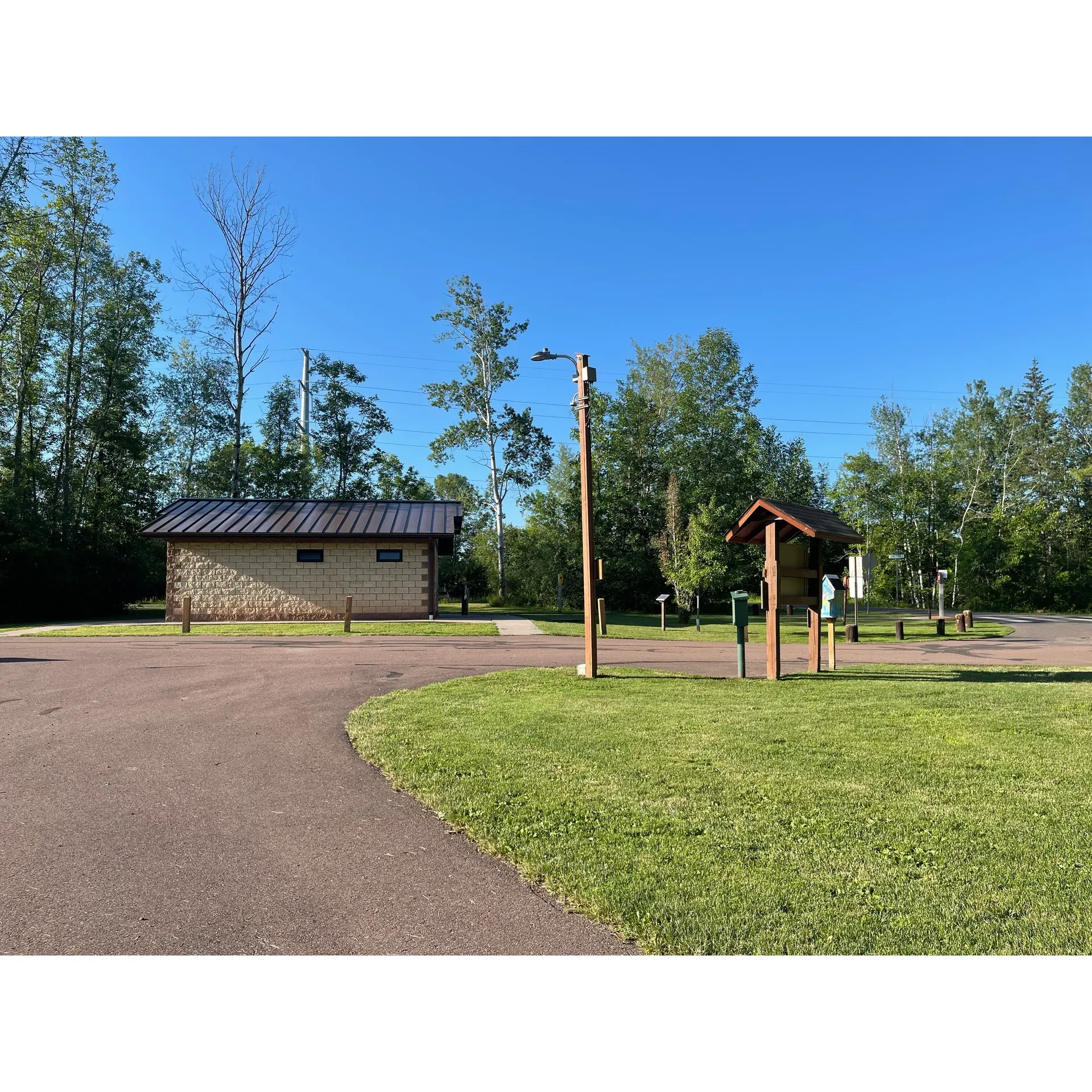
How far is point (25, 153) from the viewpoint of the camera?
26656 millimetres

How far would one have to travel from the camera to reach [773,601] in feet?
33.6

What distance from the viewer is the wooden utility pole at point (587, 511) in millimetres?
10125

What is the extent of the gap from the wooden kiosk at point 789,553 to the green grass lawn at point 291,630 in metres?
8.64

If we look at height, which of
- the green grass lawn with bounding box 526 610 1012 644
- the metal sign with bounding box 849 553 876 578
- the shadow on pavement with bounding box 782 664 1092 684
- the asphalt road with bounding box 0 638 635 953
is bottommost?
the green grass lawn with bounding box 526 610 1012 644

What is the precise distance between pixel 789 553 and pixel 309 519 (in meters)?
18.1

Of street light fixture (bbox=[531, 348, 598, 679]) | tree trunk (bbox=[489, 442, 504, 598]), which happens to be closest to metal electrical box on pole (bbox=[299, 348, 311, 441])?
tree trunk (bbox=[489, 442, 504, 598])

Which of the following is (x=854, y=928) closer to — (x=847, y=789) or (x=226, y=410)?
(x=847, y=789)

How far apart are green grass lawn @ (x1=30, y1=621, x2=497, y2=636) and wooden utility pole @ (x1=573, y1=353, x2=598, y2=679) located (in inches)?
303

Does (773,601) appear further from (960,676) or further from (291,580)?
(291,580)

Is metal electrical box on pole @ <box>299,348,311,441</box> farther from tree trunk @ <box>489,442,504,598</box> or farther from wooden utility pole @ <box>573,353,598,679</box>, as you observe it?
wooden utility pole @ <box>573,353,598,679</box>

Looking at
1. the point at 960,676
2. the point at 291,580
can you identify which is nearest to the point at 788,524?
the point at 960,676

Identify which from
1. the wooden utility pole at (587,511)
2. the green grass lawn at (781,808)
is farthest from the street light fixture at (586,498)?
the green grass lawn at (781,808)

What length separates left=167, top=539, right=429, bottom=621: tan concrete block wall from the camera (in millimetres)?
22781

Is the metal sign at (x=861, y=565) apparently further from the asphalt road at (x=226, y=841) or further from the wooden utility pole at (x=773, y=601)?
the asphalt road at (x=226, y=841)
